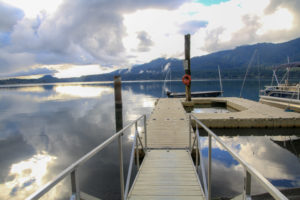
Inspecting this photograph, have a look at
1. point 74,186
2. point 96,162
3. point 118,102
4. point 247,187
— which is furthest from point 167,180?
point 118,102

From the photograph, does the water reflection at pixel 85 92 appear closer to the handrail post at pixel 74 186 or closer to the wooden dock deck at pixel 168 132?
the wooden dock deck at pixel 168 132

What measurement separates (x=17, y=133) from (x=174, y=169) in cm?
1224

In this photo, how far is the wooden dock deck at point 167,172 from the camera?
3.28 m

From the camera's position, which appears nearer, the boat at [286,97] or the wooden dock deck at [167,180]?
the wooden dock deck at [167,180]

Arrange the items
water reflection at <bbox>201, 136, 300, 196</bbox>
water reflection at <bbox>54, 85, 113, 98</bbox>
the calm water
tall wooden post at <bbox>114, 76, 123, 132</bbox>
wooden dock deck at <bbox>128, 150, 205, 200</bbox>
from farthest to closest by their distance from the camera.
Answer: water reflection at <bbox>54, 85, 113, 98</bbox>, tall wooden post at <bbox>114, 76, 123, 132</bbox>, the calm water, water reflection at <bbox>201, 136, 300, 196</bbox>, wooden dock deck at <bbox>128, 150, 205, 200</bbox>

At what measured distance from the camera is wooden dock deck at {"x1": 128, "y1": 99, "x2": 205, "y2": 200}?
3283 mm

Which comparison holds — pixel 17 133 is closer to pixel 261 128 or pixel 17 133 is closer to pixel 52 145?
pixel 52 145

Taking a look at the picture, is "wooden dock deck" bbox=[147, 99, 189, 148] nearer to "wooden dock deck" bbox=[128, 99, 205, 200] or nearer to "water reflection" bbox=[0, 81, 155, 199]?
"wooden dock deck" bbox=[128, 99, 205, 200]

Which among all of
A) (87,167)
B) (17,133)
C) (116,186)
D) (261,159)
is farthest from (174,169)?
(17,133)

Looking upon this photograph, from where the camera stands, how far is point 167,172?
163 inches

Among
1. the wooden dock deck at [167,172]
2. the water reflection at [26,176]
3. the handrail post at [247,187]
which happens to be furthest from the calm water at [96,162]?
the handrail post at [247,187]

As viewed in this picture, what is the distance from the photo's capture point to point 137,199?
10.3 feet

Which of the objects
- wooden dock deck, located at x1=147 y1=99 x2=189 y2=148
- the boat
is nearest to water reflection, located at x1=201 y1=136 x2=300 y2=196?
wooden dock deck, located at x1=147 y1=99 x2=189 y2=148

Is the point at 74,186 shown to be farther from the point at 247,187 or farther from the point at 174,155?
the point at 174,155
